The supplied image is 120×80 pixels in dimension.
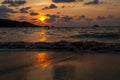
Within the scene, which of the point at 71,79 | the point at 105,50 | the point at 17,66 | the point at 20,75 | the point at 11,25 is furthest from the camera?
the point at 11,25

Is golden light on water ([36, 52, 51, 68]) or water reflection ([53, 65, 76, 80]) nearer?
water reflection ([53, 65, 76, 80])

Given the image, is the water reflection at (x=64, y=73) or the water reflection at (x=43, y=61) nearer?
the water reflection at (x=64, y=73)

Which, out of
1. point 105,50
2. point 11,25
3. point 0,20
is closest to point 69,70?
point 105,50

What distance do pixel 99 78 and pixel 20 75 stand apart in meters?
2.37

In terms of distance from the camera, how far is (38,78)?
7.68 metres

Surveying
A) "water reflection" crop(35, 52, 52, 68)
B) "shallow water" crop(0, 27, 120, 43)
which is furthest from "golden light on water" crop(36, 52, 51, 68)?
"shallow water" crop(0, 27, 120, 43)

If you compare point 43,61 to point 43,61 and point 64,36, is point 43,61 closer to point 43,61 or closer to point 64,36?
point 43,61

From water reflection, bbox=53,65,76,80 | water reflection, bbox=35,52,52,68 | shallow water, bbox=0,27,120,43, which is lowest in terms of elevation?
shallow water, bbox=0,27,120,43

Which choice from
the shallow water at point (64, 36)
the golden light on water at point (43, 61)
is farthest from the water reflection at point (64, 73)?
the shallow water at point (64, 36)

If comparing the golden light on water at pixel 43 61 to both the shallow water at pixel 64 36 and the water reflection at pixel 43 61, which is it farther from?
the shallow water at pixel 64 36

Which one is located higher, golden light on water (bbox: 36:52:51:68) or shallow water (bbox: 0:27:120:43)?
golden light on water (bbox: 36:52:51:68)

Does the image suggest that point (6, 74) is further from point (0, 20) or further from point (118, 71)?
point (0, 20)

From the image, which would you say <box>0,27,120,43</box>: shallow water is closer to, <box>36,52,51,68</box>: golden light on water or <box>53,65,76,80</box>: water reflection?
<box>36,52,51,68</box>: golden light on water

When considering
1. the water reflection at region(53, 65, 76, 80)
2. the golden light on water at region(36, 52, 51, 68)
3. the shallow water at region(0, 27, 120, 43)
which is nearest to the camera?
the water reflection at region(53, 65, 76, 80)
